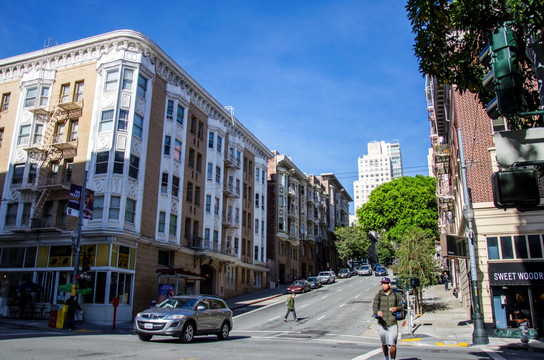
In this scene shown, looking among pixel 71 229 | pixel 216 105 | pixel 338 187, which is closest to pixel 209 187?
pixel 216 105

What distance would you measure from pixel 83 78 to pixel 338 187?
68.4 m

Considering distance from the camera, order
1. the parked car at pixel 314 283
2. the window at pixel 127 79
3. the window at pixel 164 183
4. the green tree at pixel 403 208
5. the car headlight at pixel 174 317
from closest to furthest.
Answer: the car headlight at pixel 174 317, the window at pixel 127 79, the window at pixel 164 183, the parked car at pixel 314 283, the green tree at pixel 403 208

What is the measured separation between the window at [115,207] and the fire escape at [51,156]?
376cm

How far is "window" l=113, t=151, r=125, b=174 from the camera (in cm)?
3041

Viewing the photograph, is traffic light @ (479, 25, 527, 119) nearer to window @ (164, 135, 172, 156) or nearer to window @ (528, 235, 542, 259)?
window @ (528, 235, 542, 259)

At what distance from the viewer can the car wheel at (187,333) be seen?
14.4m

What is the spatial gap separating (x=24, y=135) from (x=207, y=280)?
64.4 ft

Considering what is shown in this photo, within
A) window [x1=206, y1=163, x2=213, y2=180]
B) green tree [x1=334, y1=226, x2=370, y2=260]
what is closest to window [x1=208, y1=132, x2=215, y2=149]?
window [x1=206, y1=163, x2=213, y2=180]

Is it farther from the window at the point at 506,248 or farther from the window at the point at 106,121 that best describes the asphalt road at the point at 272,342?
the window at the point at 106,121

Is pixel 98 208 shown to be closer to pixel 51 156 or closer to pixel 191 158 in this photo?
pixel 51 156

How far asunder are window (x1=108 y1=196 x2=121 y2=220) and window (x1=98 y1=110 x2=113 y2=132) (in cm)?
512

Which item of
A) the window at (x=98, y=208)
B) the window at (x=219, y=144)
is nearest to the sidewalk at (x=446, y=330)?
the window at (x=98, y=208)

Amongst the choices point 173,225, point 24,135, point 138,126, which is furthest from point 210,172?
point 24,135

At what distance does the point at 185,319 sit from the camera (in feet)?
47.8
